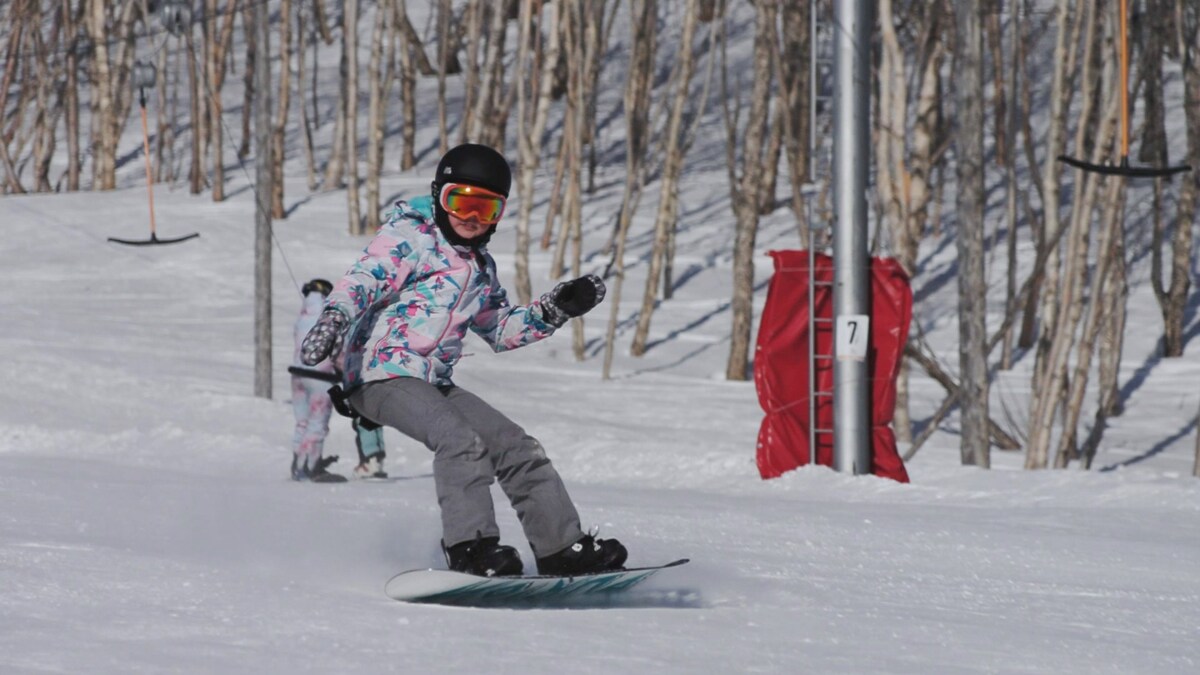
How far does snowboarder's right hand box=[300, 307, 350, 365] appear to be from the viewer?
476 cm

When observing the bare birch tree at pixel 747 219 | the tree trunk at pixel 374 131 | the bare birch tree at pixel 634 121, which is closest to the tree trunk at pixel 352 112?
the tree trunk at pixel 374 131

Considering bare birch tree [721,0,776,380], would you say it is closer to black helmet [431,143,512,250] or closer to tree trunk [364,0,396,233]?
tree trunk [364,0,396,233]

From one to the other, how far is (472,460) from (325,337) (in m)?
0.62

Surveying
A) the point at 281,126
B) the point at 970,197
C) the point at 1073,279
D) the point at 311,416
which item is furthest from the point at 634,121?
the point at 311,416

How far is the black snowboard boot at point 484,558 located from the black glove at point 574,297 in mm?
838

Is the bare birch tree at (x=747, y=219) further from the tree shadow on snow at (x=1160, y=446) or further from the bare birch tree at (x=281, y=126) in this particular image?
the bare birch tree at (x=281, y=126)

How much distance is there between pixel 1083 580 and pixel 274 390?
1367 centimetres

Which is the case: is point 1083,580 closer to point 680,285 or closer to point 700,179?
point 680,285

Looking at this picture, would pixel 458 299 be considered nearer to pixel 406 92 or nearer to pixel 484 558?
pixel 484 558

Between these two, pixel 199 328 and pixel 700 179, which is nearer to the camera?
pixel 199 328

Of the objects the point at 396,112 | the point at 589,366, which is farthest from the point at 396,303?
the point at 396,112

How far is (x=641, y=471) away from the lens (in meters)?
12.8

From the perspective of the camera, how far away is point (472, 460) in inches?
198

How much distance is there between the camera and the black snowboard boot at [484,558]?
15.9 ft
